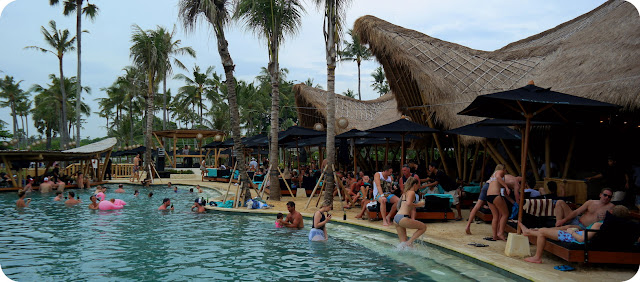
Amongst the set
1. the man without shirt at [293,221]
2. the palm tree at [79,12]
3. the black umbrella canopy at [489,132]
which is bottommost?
the man without shirt at [293,221]

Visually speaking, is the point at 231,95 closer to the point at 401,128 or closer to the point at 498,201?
the point at 401,128

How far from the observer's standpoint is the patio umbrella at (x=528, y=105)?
686 centimetres

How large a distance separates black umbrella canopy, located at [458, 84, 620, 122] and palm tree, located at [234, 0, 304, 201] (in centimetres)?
834

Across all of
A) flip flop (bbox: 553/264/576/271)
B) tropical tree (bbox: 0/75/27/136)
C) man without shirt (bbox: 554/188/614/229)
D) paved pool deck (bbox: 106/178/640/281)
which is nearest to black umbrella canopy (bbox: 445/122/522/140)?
paved pool deck (bbox: 106/178/640/281)

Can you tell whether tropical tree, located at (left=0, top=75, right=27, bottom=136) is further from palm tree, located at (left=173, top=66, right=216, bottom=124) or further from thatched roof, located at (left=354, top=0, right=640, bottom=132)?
thatched roof, located at (left=354, top=0, right=640, bottom=132)

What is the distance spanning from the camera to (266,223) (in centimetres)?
1197

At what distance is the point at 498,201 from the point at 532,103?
6.06 feet

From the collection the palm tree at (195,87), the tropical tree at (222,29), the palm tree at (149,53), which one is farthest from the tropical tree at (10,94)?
the tropical tree at (222,29)

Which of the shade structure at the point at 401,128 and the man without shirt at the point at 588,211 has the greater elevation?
the shade structure at the point at 401,128

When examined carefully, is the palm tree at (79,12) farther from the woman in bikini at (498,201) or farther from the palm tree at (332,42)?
the woman in bikini at (498,201)

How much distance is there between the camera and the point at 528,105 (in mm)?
7258

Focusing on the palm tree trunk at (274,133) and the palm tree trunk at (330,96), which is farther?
the palm tree trunk at (274,133)

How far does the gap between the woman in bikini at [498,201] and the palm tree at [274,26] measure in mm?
8704

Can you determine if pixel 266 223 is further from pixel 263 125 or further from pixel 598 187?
pixel 263 125
